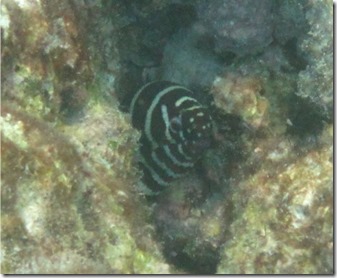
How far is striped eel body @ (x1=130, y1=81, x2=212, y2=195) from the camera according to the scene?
16.4 ft

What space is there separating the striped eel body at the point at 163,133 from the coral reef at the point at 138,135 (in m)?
0.19

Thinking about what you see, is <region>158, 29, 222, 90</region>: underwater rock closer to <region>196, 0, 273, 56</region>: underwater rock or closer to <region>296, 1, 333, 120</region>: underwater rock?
<region>196, 0, 273, 56</region>: underwater rock

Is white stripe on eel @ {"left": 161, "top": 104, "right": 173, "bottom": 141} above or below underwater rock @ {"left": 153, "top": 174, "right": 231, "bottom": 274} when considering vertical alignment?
above

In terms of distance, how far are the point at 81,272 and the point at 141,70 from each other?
2.98 m

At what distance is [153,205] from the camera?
509 cm

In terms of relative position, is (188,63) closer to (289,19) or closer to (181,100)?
(181,100)

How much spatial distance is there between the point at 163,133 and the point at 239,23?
1427mm

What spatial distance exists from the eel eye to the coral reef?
38 centimetres

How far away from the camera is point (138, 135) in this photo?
4062 millimetres

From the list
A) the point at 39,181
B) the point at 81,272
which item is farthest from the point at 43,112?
the point at 81,272

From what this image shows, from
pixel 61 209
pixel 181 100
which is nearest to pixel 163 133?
pixel 181 100

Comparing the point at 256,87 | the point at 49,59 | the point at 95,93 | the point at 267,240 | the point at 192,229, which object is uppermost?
the point at 49,59

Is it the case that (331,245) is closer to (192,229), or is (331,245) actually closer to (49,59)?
(192,229)

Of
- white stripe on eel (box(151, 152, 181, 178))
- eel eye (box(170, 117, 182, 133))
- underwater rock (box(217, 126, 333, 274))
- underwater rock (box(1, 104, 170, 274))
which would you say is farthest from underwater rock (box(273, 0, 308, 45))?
underwater rock (box(1, 104, 170, 274))
